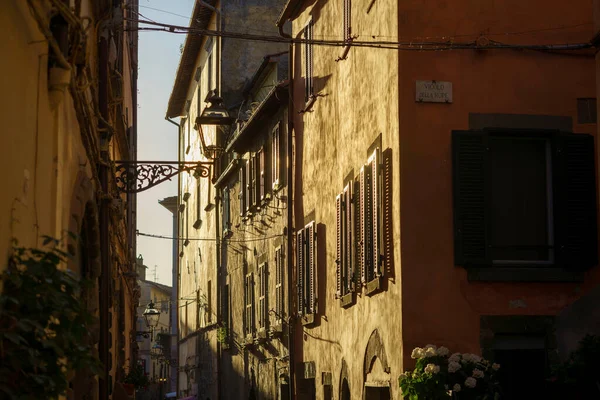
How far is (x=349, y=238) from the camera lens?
16.6 meters

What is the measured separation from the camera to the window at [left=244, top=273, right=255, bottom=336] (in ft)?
87.8

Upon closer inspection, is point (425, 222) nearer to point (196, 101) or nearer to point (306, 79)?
point (306, 79)

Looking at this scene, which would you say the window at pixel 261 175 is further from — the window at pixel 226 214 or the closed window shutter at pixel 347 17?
the closed window shutter at pixel 347 17

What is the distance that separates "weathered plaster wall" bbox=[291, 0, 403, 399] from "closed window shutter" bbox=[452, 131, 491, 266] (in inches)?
27.9

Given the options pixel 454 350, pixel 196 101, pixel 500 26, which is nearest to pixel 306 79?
pixel 500 26

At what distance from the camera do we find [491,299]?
43.9 feet

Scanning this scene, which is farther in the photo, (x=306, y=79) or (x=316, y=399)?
(x=306, y=79)

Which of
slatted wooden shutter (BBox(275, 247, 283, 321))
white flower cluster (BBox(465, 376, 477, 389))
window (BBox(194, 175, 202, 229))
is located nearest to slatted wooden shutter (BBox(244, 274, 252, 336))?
slatted wooden shutter (BBox(275, 247, 283, 321))

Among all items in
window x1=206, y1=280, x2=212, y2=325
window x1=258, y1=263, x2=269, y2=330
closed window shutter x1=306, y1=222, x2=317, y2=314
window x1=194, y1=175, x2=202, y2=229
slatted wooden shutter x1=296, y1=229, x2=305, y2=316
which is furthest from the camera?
window x1=194, y1=175, x2=202, y2=229

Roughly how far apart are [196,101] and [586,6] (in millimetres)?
25612

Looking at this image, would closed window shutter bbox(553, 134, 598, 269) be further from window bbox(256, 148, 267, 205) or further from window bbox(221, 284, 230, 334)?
window bbox(221, 284, 230, 334)

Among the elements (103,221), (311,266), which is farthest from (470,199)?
(311,266)

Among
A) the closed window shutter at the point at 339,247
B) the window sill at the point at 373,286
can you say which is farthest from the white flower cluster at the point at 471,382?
the closed window shutter at the point at 339,247

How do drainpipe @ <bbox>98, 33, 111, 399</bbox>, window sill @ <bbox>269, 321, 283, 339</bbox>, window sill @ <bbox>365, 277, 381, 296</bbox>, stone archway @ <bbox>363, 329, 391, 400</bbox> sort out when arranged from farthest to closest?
window sill @ <bbox>269, 321, 283, 339</bbox> < drainpipe @ <bbox>98, 33, 111, 399</bbox> < window sill @ <bbox>365, 277, 381, 296</bbox> < stone archway @ <bbox>363, 329, 391, 400</bbox>
